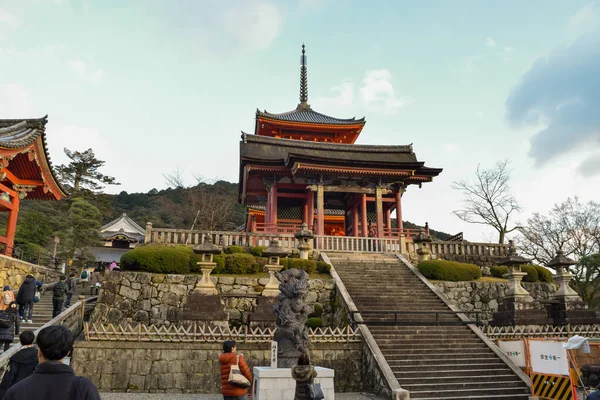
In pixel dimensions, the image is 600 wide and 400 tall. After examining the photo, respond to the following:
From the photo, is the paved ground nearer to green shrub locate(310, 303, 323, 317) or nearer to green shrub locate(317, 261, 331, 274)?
green shrub locate(310, 303, 323, 317)

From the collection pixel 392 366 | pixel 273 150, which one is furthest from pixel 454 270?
pixel 273 150

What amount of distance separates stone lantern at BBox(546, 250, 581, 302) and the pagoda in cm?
911

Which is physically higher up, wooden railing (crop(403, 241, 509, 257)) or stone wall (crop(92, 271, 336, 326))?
wooden railing (crop(403, 241, 509, 257))

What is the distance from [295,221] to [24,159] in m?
16.1

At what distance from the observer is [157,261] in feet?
50.9

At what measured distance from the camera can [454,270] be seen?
709 inches

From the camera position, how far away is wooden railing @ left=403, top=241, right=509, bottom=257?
21.3m

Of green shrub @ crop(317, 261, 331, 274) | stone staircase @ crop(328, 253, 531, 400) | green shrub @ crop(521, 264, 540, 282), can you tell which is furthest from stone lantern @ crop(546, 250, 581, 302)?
green shrub @ crop(317, 261, 331, 274)

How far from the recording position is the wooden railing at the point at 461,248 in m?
21.3

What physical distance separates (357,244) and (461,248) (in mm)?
5477

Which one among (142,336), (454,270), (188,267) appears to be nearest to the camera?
(142,336)

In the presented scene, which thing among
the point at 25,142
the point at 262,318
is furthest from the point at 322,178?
the point at 25,142

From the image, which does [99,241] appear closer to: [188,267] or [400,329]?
[188,267]

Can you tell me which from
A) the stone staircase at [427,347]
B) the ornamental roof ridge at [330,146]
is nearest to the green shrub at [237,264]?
the stone staircase at [427,347]
